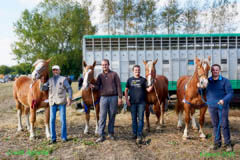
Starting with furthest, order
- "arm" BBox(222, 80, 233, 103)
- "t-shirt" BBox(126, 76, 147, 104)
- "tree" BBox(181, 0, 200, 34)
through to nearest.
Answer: "tree" BBox(181, 0, 200, 34) → "t-shirt" BBox(126, 76, 147, 104) → "arm" BBox(222, 80, 233, 103)

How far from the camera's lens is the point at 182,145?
4684mm

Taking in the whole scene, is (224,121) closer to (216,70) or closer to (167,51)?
(216,70)

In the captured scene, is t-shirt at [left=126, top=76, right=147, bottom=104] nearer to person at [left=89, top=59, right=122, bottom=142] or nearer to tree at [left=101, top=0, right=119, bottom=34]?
person at [left=89, top=59, right=122, bottom=142]

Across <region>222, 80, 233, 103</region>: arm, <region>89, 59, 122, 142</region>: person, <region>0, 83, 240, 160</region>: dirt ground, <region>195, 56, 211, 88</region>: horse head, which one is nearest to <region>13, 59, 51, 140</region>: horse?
<region>0, 83, 240, 160</region>: dirt ground

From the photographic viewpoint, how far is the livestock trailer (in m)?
9.09

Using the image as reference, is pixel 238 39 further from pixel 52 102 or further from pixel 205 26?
pixel 205 26

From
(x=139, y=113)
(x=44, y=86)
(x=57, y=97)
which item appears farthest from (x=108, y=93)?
(x=44, y=86)

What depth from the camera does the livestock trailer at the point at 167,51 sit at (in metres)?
9.09

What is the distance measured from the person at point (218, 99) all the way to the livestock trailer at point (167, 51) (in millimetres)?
4847

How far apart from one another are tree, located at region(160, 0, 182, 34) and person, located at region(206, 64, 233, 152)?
57.5 ft

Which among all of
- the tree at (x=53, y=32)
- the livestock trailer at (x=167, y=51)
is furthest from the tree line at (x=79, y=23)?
the livestock trailer at (x=167, y=51)

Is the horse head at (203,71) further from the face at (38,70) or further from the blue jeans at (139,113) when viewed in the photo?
the face at (38,70)

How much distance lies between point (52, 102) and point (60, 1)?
24808 mm

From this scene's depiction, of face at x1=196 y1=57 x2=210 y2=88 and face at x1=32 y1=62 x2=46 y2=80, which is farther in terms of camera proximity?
face at x1=32 y1=62 x2=46 y2=80
